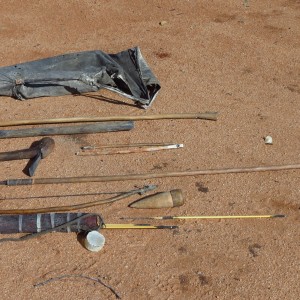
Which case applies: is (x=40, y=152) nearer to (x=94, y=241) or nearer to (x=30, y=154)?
(x=30, y=154)

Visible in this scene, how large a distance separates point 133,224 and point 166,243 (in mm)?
411

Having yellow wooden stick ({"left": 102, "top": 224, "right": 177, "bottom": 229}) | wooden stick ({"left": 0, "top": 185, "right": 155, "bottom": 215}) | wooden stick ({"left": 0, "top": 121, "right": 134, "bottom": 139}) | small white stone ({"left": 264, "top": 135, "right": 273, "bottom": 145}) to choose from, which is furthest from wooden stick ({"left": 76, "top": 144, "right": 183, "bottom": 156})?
yellow wooden stick ({"left": 102, "top": 224, "right": 177, "bottom": 229})

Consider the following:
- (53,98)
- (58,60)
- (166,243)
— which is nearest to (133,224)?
(166,243)

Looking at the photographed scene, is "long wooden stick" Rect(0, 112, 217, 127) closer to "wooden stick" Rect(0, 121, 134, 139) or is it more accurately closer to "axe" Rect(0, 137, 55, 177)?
"wooden stick" Rect(0, 121, 134, 139)

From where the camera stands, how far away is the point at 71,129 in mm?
6473

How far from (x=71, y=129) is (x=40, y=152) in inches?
24.6

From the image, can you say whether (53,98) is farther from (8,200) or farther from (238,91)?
(238,91)

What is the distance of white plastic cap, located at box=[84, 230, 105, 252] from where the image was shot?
4984mm

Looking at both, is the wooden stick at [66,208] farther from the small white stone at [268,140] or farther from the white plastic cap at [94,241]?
the small white stone at [268,140]

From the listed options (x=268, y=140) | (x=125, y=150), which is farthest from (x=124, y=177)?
(x=268, y=140)

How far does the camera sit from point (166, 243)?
521 centimetres

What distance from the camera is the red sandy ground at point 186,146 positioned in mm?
→ 4898

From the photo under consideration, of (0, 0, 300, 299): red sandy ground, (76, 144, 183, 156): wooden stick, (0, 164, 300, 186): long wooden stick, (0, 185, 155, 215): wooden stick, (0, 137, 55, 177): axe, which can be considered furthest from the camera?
(76, 144, 183, 156): wooden stick

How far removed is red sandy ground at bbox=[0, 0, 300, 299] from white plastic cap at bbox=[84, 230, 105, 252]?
0.07 metres
